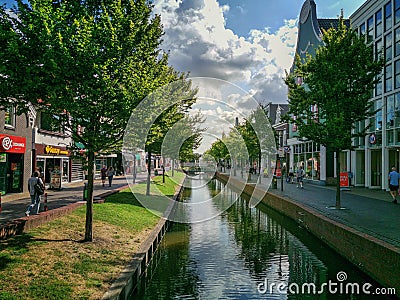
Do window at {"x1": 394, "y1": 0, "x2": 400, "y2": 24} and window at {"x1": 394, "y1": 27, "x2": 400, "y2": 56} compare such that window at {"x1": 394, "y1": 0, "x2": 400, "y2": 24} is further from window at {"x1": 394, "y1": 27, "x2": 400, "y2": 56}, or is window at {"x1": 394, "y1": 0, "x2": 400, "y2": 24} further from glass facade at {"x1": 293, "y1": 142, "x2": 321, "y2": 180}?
glass facade at {"x1": 293, "y1": 142, "x2": 321, "y2": 180}

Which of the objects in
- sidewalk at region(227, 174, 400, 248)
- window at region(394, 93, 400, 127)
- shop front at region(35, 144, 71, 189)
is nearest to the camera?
sidewalk at region(227, 174, 400, 248)

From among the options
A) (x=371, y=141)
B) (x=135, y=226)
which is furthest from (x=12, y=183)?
(x=371, y=141)

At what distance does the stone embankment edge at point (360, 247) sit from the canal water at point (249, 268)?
0.27 metres

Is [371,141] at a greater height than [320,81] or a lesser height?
lesser

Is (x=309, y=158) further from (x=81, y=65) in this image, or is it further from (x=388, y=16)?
(x=81, y=65)

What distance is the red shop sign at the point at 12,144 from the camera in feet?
62.8

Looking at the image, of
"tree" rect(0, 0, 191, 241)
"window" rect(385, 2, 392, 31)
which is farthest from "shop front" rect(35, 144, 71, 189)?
"window" rect(385, 2, 392, 31)

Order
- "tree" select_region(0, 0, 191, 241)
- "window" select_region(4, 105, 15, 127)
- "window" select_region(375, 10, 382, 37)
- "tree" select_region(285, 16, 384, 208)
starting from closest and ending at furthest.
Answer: "tree" select_region(0, 0, 191, 241), "tree" select_region(285, 16, 384, 208), "window" select_region(4, 105, 15, 127), "window" select_region(375, 10, 382, 37)

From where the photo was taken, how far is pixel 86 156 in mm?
11055

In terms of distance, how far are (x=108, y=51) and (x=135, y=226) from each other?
22.3 feet

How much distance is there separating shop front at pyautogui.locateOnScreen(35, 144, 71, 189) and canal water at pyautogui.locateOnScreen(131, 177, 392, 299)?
37.8ft

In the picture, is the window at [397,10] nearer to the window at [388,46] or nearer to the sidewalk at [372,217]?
the window at [388,46]

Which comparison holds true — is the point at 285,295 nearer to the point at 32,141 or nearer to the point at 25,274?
the point at 25,274

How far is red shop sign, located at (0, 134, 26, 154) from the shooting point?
19.1 metres
